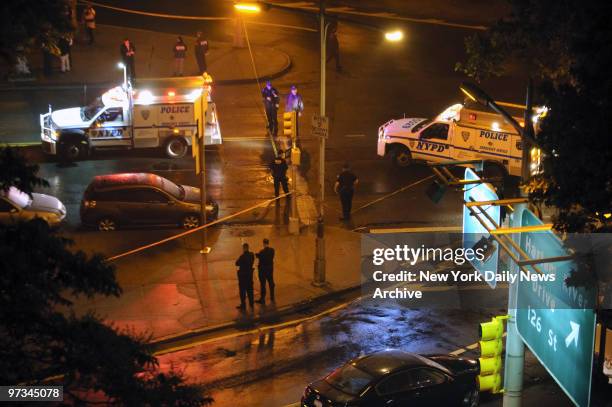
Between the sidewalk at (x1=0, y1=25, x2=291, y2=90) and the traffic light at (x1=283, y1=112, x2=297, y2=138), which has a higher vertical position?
the sidewalk at (x1=0, y1=25, x2=291, y2=90)

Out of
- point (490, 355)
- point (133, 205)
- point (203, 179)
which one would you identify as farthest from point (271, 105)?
point (490, 355)

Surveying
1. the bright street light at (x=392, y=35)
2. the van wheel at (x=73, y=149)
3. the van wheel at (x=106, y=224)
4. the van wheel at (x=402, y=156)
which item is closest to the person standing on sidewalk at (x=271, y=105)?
the van wheel at (x=402, y=156)

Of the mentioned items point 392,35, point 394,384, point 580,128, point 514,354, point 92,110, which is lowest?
point 394,384

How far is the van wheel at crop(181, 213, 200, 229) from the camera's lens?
70.4ft

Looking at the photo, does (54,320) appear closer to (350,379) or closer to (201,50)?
(350,379)

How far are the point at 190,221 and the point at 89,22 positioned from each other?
17.9m

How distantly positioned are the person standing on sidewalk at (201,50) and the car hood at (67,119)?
7.80m

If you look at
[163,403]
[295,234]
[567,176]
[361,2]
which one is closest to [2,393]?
[163,403]

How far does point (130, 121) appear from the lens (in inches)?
1020

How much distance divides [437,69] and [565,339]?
92.9ft

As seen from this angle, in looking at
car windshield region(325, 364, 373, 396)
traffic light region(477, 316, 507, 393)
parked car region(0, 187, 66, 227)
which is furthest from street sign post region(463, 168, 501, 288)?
parked car region(0, 187, 66, 227)

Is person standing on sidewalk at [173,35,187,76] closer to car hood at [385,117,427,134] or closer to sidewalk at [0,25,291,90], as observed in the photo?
sidewalk at [0,25,291,90]

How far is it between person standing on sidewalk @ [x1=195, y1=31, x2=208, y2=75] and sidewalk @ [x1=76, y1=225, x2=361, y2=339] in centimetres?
1267

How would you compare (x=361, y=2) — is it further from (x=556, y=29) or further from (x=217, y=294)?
(x=556, y=29)
